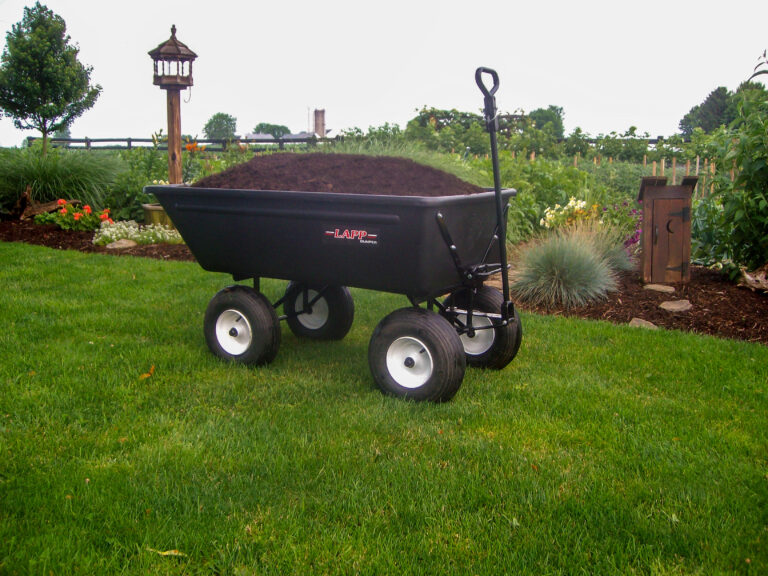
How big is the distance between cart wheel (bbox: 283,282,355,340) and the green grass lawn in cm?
15

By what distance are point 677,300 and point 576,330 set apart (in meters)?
1.10

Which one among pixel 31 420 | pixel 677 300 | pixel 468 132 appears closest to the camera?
pixel 31 420

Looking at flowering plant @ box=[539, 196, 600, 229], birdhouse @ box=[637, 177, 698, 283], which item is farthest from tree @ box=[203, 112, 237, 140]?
birdhouse @ box=[637, 177, 698, 283]

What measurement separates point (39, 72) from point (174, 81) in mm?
4839

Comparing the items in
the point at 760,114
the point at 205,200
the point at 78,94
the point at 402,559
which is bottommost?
the point at 402,559

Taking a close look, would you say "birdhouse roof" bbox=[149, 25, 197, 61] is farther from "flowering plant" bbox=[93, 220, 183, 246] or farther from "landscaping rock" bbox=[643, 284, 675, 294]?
"landscaping rock" bbox=[643, 284, 675, 294]

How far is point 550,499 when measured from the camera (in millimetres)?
2459

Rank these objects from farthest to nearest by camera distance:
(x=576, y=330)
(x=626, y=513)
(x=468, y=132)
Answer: (x=468, y=132) < (x=576, y=330) < (x=626, y=513)

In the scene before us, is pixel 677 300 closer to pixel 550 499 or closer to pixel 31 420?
pixel 550 499

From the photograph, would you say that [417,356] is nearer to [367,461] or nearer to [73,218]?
[367,461]

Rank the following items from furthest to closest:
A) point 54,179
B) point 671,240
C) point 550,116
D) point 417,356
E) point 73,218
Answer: point 550,116, point 54,179, point 73,218, point 671,240, point 417,356

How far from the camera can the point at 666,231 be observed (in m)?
5.68

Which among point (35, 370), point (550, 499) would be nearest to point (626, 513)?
point (550, 499)

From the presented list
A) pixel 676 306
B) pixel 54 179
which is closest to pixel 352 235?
pixel 676 306
